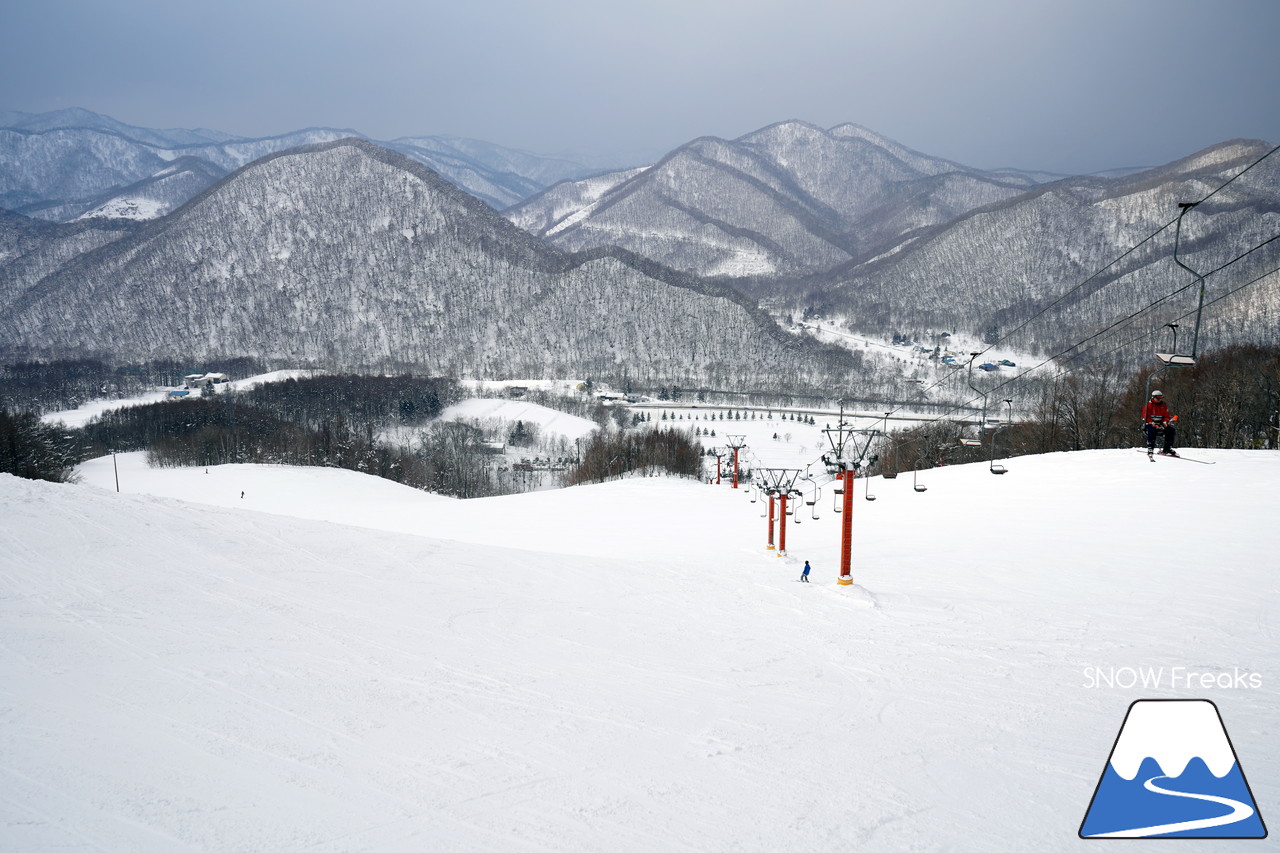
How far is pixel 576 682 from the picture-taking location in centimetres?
962

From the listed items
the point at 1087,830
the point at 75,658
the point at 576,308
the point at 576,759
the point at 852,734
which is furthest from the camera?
the point at 576,308

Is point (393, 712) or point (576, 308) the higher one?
point (576, 308)

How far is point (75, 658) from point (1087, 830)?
41.3 ft

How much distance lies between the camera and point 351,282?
16425cm

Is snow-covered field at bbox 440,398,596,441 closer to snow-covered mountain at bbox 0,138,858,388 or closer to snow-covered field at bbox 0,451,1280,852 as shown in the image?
snow-covered mountain at bbox 0,138,858,388

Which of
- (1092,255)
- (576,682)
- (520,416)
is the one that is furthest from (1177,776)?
(1092,255)

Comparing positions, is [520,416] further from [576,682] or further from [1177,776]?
[1177,776]

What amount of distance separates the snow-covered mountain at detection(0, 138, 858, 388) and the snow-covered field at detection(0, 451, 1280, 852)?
122961mm

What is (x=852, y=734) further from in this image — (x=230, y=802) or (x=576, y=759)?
(x=230, y=802)

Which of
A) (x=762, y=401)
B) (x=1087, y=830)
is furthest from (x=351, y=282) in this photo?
(x=1087, y=830)

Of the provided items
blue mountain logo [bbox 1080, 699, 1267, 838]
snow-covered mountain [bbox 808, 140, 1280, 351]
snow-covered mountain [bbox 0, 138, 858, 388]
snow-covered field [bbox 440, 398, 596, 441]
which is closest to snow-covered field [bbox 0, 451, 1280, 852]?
blue mountain logo [bbox 1080, 699, 1267, 838]

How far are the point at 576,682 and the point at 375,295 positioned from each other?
560 ft

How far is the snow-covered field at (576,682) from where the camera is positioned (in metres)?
6.59

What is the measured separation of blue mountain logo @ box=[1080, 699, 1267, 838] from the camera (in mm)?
5402
